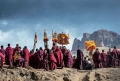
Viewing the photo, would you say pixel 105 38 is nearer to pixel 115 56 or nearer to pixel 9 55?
pixel 115 56

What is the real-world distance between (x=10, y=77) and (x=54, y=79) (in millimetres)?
2583

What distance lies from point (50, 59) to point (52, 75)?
1.92 metres

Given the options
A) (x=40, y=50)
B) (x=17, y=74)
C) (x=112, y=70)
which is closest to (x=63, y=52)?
(x=40, y=50)

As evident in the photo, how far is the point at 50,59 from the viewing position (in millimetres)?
16750

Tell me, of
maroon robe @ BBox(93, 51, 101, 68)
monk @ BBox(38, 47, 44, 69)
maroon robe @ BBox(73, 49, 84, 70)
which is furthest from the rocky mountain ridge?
monk @ BBox(38, 47, 44, 69)

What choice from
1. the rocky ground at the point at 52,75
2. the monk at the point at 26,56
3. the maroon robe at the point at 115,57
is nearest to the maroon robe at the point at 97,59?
the maroon robe at the point at 115,57

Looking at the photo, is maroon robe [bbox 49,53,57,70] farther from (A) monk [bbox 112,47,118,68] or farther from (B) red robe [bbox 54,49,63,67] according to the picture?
(A) monk [bbox 112,47,118,68]

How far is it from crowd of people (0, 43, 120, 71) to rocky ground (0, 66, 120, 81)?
961mm

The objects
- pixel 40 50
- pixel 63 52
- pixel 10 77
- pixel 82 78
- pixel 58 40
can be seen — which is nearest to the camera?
pixel 10 77

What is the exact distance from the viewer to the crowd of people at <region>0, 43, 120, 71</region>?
16.6 metres

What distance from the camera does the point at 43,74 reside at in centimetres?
1465

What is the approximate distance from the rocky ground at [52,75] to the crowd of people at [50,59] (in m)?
0.96

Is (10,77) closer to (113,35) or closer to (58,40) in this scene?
(58,40)

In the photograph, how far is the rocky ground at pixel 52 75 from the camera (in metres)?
13.9
